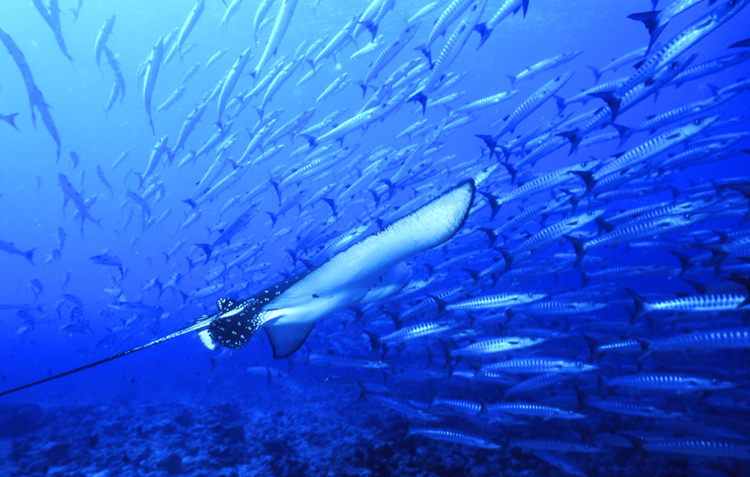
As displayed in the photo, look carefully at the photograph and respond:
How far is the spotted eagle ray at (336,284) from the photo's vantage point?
1.78 m

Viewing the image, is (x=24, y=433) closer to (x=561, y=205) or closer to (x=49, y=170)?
(x=561, y=205)

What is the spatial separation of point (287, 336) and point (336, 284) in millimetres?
887

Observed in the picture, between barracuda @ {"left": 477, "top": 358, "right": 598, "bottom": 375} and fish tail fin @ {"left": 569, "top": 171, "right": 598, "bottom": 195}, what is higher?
fish tail fin @ {"left": 569, "top": 171, "right": 598, "bottom": 195}

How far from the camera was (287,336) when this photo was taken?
9.00 ft

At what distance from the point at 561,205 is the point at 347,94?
32376mm

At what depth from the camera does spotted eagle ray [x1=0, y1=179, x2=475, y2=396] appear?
1.78 meters

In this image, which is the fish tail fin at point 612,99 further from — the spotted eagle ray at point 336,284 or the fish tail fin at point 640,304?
the spotted eagle ray at point 336,284

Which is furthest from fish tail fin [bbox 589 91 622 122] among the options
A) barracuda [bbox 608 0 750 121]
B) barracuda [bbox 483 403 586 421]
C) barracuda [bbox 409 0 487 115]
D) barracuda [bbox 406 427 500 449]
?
barracuda [bbox 406 427 500 449]

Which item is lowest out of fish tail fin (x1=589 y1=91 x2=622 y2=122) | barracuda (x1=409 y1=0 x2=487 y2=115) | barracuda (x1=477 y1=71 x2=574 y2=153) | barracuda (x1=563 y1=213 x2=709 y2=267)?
barracuda (x1=563 y1=213 x2=709 y2=267)

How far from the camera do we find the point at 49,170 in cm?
5938

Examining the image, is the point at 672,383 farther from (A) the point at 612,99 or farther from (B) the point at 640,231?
(A) the point at 612,99

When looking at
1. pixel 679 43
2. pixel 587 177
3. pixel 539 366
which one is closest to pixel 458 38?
pixel 679 43

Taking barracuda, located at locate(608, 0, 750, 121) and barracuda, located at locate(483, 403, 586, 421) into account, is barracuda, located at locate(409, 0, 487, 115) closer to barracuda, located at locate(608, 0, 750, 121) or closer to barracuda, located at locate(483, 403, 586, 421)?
barracuda, located at locate(608, 0, 750, 121)

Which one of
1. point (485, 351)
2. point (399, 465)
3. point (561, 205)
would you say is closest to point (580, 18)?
point (561, 205)
